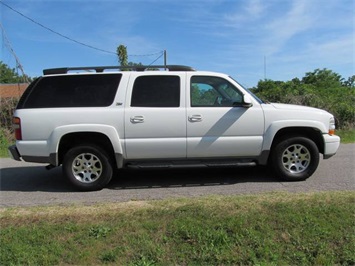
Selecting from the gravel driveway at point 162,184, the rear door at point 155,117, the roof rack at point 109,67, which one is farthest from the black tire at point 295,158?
the roof rack at point 109,67

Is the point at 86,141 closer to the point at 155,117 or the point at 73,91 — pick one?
the point at 73,91

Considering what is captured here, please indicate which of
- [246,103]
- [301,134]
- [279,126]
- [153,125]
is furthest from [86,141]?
[301,134]

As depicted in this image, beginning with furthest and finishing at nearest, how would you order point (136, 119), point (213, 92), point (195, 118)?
point (213, 92) → point (195, 118) → point (136, 119)

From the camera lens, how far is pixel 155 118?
19.7 feet

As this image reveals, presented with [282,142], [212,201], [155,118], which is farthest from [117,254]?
[282,142]

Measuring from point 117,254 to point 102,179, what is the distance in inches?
98.0

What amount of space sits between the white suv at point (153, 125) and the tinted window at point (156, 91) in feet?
0.05

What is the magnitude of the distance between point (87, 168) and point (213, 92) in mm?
2452

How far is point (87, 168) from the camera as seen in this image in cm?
611

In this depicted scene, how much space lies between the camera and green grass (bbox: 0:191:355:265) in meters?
3.69

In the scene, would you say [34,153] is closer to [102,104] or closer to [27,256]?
[102,104]

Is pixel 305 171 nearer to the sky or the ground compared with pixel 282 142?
nearer to the ground

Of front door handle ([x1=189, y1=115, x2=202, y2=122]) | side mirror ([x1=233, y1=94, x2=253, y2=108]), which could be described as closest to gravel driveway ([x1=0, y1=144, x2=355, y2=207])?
front door handle ([x1=189, y1=115, x2=202, y2=122])

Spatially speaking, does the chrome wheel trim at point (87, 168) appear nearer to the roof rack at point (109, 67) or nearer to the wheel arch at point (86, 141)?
the wheel arch at point (86, 141)
